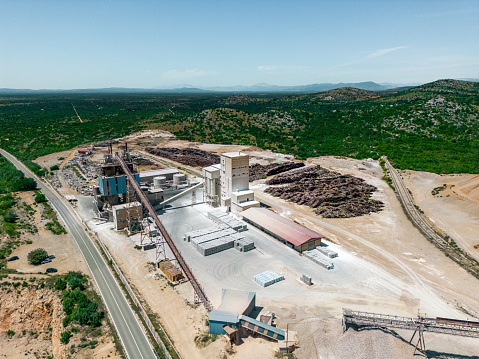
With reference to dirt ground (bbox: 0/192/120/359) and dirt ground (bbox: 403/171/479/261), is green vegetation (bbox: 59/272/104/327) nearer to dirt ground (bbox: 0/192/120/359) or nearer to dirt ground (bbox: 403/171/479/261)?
dirt ground (bbox: 0/192/120/359)

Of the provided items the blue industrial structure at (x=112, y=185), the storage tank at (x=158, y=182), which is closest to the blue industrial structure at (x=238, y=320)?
the blue industrial structure at (x=112, y=185)

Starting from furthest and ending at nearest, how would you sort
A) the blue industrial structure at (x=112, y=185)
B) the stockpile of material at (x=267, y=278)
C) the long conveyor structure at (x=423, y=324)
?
the blue industrial structure at (x=112, y=185)
the stockpile of material at (x=267, y=278)
the long conveyor structure at (x=423, y=324)

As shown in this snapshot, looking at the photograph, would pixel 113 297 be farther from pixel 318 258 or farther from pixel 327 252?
pixel 327 252

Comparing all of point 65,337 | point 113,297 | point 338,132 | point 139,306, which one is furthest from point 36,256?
point 338,132

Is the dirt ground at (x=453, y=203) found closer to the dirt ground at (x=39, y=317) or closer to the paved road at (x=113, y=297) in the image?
the paved road at (x=113, y=297)

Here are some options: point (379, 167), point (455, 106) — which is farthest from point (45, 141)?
point (455, 106)
